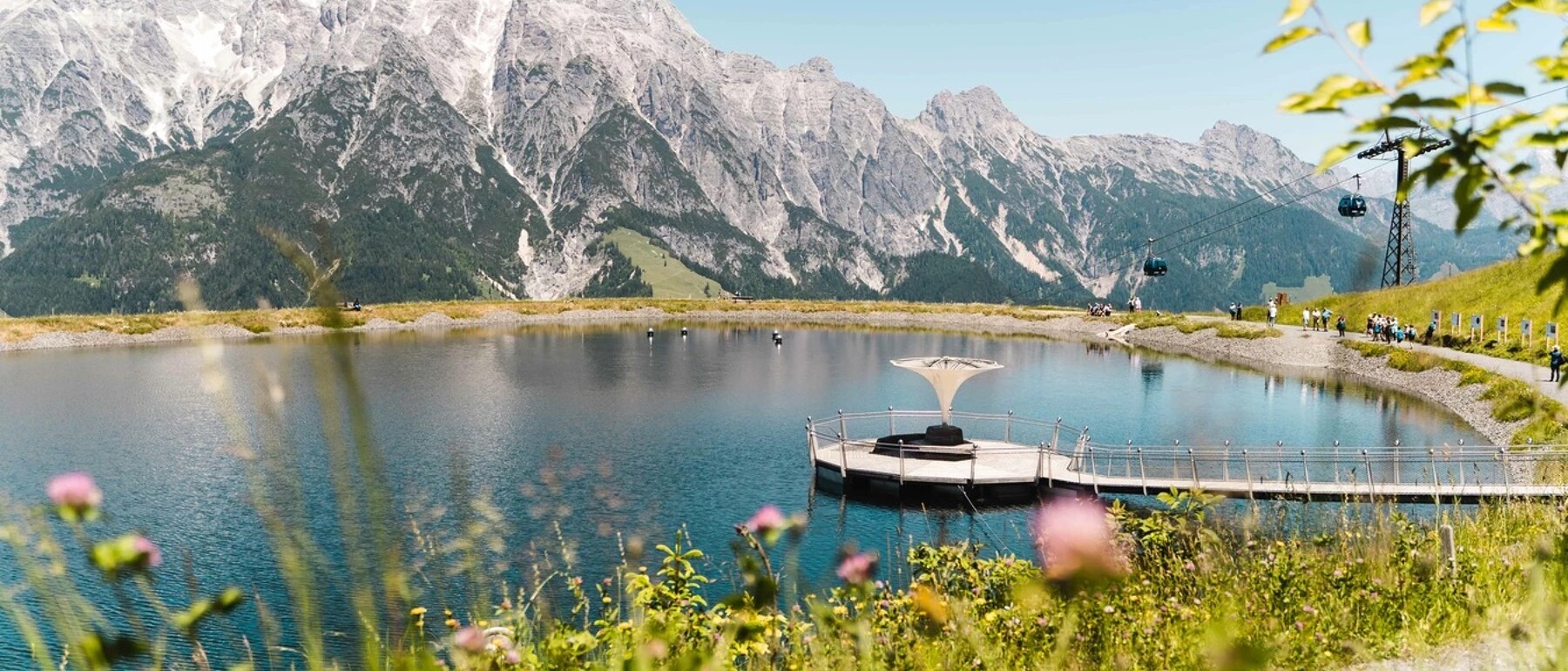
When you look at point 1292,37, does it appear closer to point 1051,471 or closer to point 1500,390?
point 1051,471

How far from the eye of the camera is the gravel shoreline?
166 ft

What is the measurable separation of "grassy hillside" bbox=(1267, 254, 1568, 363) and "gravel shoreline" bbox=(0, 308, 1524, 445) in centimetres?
447

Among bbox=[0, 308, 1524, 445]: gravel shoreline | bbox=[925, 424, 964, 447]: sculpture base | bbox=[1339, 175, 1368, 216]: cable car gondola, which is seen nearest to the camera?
bbox=[925, 424, 964, 447]: sculpture base

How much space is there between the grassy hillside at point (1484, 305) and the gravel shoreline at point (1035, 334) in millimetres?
4469

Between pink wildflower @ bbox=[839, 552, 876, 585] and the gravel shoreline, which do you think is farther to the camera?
the gravel shoreline

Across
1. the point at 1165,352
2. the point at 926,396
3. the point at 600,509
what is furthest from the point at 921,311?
the point at 600,509

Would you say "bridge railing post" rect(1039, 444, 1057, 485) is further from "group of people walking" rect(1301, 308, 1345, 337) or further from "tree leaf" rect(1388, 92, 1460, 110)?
"group of people walking" rect(1301, 308, 1345, 337)

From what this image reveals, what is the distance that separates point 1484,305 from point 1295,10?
7510 cm

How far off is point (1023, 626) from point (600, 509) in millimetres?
24444

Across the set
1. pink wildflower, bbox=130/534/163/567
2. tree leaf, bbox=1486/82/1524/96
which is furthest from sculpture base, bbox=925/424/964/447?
pink wildflower, bbox=130/534/163/567

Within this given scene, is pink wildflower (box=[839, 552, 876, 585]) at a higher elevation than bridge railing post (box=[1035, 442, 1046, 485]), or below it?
higher

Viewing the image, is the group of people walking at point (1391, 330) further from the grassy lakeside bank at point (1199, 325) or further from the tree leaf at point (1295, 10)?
the tree leaf at point (1295, 10)

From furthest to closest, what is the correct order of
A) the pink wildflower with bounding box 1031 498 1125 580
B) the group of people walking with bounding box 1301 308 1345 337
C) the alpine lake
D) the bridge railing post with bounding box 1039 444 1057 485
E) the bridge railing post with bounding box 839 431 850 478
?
1. the group of people walking with bounding box 1301 308 1345 337
2. the bridge railing post with bounding box 839 431 850 478
3. the bridge railing post with bounding box 1039 444 1057 485
4. the alpine lake
5. the pink wildflower with bounding box 1031 498 1125 580

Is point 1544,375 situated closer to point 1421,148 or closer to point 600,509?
point 600,509
